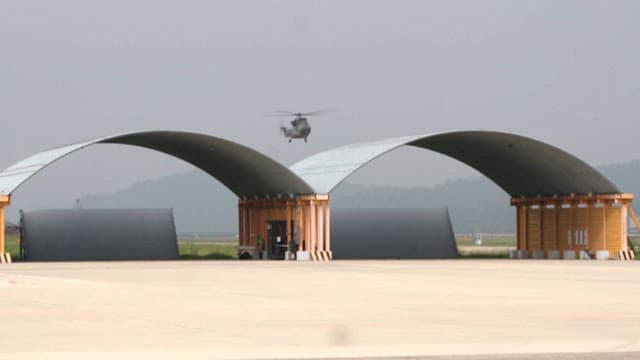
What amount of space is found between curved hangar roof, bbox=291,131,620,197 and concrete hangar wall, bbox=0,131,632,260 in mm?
72

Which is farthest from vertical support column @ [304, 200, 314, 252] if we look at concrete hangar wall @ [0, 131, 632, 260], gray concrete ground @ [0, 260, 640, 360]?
gray concrete ground @ [0, 260, 640, 360]

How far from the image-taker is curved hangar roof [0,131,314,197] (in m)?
62.9

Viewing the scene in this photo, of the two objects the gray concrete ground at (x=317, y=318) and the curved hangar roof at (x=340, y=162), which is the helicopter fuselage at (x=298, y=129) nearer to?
the curved hangar roof at (x=340, y=162)

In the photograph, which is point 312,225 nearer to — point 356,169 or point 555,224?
point 356,169

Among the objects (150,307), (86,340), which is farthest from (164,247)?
(86,340)

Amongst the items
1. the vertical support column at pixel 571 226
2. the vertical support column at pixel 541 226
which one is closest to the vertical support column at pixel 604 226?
the vertical support column at pixel 571 226

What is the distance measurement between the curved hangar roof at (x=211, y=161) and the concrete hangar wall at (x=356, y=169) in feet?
0.23

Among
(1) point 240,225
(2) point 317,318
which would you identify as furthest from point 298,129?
(2) point 317,318

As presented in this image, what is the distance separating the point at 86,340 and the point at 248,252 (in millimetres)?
51346

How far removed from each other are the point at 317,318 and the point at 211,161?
153 feet

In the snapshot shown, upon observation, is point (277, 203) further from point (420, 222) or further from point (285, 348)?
point (285, 348)

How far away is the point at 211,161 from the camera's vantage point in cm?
7119

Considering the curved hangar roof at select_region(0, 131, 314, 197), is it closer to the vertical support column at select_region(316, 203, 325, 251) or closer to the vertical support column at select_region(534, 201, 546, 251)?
the vertical support column at select_region(316, 203, 325, 251)

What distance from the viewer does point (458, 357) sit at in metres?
18.5
